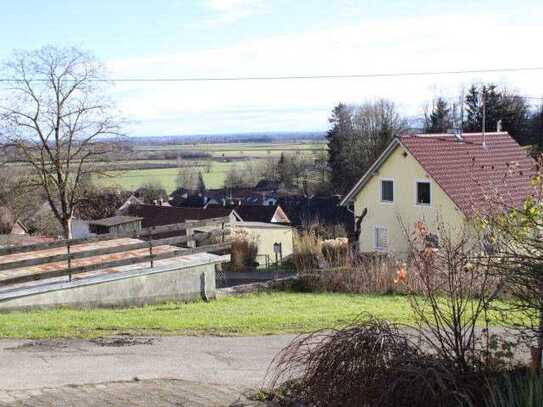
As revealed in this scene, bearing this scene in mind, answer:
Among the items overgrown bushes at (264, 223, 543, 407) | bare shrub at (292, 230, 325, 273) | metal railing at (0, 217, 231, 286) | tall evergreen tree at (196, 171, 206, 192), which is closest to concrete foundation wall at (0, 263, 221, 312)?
metal railing at (0, 217, 231, 286)

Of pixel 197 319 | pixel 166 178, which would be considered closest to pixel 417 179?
pixel 197 319

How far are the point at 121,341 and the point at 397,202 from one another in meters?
27.7

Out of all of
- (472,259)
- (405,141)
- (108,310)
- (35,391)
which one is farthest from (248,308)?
(405,141)

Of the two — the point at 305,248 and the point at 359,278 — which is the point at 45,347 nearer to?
the point at 359,278

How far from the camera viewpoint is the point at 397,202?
117 ft

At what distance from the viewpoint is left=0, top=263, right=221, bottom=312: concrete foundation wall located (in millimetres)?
12438

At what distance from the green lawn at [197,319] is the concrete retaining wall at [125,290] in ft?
1.22

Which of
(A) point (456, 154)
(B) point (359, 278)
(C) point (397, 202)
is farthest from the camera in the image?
(C) point (397, 202)

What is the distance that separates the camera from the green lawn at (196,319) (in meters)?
10.2

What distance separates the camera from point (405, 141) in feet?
113

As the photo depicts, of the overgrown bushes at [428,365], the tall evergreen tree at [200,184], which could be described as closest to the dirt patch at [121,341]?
the overgrown bushes at [428,365]

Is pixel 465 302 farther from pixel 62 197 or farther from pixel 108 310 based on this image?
pixel 62 197

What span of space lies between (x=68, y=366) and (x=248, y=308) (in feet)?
19.7

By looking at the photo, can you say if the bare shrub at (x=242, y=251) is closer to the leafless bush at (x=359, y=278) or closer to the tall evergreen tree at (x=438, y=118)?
the leafless bush at (x=359, y=278)
